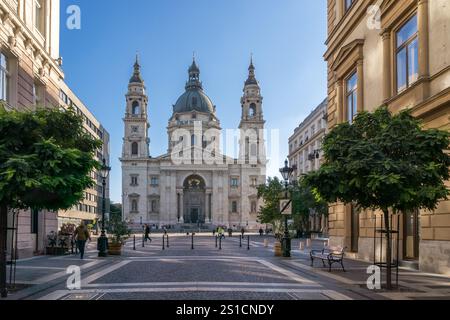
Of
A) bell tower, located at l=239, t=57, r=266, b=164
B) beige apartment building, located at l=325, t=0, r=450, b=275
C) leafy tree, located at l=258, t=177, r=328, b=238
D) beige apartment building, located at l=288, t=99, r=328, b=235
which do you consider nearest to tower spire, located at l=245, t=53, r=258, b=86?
bell tower, located at l=239, t=57, r=266, b=164

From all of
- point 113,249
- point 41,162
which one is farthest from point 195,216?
point 41,162

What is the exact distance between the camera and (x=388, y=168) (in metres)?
12.2

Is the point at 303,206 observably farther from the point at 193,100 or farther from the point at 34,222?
the point at 193,100

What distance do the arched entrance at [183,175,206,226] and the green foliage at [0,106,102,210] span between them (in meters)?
91.4

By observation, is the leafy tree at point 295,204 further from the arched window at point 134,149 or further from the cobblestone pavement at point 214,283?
the arched window at point 134,149

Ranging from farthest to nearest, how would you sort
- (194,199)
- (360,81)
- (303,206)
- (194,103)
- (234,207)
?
(194,103) → (194,199) → (234,207) → (303,206) → (360,81)

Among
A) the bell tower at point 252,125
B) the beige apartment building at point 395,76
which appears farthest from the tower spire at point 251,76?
the beige apartment building at point 395,76

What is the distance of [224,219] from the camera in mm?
102750

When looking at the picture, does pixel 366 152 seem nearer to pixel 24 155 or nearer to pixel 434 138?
pixel 434 138

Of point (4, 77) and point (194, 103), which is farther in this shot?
point (194, 103)

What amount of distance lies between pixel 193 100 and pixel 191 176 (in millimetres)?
19554

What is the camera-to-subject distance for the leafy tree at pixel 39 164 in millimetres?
11477
